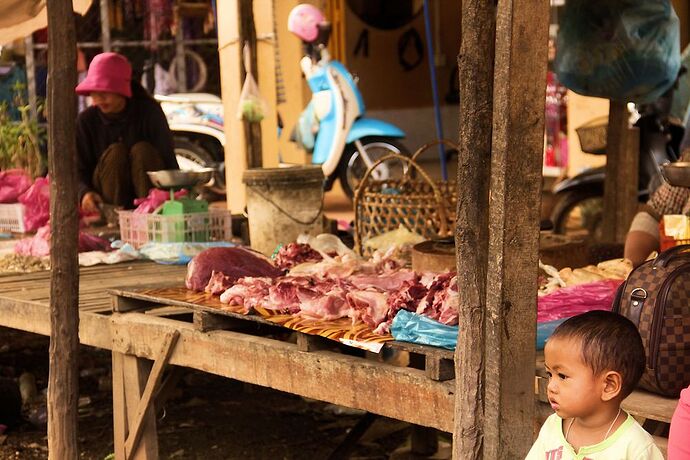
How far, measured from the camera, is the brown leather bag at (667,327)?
12.0 ft

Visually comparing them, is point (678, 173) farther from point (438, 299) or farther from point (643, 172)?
point (643, 172)

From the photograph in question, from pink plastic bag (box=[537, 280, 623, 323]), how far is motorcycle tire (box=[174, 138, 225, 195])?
9.49 m

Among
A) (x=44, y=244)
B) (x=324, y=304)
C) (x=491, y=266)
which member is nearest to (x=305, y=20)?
(x=44, y=244)

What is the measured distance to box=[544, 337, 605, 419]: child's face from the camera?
9.98 feet

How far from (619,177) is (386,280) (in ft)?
9.71

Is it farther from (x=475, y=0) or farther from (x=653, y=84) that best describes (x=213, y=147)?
(x=475, y=0)

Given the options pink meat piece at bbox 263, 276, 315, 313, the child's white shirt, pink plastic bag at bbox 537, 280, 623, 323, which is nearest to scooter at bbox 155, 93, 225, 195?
pink meat piece at bbox 263, 276, 315, 313

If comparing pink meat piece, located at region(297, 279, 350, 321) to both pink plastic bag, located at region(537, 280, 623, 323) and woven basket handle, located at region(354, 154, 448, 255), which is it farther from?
woven basket handle, located at region(354, 154, 448, 255)

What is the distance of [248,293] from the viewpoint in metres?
5.14

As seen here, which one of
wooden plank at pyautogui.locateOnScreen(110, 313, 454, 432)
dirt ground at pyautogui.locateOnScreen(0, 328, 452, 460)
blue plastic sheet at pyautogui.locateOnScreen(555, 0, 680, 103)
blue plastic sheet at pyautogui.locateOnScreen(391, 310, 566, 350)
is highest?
blue plastic sheet at pyautogui.locateOnScreen(555, 0, 680, 103)

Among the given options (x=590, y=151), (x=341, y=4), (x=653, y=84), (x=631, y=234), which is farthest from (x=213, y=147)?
(x=631, y=234)

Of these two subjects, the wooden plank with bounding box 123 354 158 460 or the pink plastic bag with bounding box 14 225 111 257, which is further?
the pink plastic bag with bounding box 14 225 111 257

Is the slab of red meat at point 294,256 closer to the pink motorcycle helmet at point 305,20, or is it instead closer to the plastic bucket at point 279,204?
the plastic bucket at point 279,204

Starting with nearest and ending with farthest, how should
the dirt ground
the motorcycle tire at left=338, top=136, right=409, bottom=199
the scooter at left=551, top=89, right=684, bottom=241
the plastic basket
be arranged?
the dirt ground
the plastic basket
the scooter at left=551, top=89, right=684, bottom=241
the motorcycle tire at left=338, top=136, right=409, bottom=199
